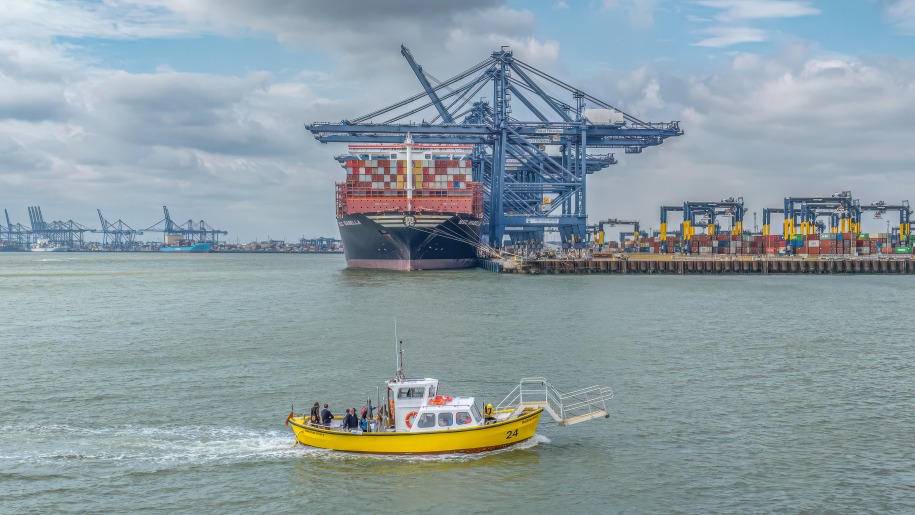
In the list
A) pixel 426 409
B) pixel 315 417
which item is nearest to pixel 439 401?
→ pixel 426 409

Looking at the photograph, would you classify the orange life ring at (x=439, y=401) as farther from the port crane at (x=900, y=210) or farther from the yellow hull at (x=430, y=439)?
the port crane at (x=900, y=210)

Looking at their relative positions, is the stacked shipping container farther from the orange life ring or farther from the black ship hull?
the orange life ring

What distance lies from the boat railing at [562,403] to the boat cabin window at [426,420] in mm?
2585

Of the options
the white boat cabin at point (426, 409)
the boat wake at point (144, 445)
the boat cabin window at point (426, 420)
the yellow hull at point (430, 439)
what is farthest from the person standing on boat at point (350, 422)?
the boat cabin window at point (426, 420)

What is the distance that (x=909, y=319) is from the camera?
58.6m

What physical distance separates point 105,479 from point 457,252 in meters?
90.9

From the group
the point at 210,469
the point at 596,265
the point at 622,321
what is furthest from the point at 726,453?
the point at 596,265

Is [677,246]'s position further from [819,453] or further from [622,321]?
[819,453]

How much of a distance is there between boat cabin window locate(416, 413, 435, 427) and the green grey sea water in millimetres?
1153

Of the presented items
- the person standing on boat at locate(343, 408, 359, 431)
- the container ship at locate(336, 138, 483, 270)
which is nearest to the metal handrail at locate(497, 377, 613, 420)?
the person standing on boat at locate(343, 408, 359, 431)

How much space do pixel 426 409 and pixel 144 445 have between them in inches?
358

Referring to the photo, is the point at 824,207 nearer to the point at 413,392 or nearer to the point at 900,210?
the point at 900,210

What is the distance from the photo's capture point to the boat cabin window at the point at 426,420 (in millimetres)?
24344

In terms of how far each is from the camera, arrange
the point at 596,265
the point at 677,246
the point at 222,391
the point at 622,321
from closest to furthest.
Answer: the point at 222,391, the point at 622,321, the point at 596,265, the point at 677,246
